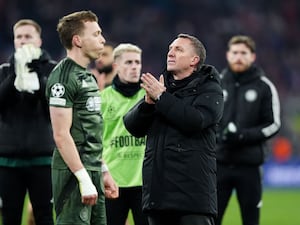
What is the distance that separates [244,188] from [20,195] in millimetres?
2539

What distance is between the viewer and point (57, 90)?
609 centimetres

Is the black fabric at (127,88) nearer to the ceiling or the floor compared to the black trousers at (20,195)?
nearer to the ceiling

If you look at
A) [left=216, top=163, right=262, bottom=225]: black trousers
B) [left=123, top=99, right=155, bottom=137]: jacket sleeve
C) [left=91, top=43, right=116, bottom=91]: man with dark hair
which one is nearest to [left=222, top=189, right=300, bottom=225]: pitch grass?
[left=216, top=163, right=262, bottom=225]: black trousers

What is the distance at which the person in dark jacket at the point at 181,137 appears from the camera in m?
6.34

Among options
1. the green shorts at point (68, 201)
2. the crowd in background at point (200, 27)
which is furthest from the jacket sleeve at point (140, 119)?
the crowd in background at point (200, 27)

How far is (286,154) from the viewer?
21469 mm

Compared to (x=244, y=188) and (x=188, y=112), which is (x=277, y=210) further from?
(x=188, y=112)

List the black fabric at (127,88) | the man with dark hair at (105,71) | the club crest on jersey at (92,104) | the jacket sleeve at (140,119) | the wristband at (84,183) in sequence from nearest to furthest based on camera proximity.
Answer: the wristband at (84,183)
the club crest on jersey at (92,104)
the jacket sleeve at (140,119)
the black fabric at (127,88)
the man with dark hair at (105,71)

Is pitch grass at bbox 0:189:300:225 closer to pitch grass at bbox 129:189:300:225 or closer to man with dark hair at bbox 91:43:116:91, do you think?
pitch grass at bbox 129:189:300:225

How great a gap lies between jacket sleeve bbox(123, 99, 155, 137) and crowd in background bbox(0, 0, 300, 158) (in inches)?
608

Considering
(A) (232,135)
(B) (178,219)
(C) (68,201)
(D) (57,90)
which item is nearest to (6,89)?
(D) (57,90)

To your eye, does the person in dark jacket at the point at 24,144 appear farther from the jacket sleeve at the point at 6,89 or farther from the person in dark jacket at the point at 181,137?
the person in dark jacket at the point at 181,137

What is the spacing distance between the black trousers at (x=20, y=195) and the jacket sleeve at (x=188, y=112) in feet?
6.90

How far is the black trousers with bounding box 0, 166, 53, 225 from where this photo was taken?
8.09 metres
